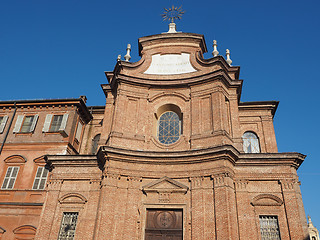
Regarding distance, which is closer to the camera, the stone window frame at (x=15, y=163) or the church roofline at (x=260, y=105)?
the stone window frame at (x=15, y=163)

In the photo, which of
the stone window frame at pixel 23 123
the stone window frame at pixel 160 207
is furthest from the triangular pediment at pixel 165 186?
the stone window frame at pixel 23 123

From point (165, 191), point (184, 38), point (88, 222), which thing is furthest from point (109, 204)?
point (184, 38)

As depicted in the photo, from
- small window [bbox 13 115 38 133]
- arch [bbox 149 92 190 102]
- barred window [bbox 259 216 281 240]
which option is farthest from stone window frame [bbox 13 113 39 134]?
barred window [bbox 259 216 281 240]

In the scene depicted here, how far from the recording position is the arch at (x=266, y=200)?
1587cm

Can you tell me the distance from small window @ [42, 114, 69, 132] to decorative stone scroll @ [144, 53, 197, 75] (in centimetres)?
672

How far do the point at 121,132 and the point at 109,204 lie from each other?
4.46 meters

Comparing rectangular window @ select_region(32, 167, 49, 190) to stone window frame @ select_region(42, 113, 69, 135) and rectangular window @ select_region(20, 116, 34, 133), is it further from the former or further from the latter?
rectangular window @ select_region(20, 116, 34, 133)

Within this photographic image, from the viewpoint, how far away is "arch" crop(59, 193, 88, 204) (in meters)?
16.8

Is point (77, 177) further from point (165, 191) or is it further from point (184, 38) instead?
point (184, 38)

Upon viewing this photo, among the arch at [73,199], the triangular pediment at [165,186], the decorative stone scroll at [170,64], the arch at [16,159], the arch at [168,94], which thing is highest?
the decorative stone scroll at [170,64]

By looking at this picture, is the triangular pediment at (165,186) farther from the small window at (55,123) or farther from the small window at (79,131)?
the small window at (55,123)

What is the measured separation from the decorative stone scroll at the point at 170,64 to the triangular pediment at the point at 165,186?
7.93 m

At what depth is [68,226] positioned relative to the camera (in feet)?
53.7

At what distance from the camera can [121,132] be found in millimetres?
17938
